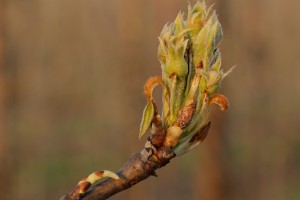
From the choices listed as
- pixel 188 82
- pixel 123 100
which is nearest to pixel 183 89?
pixel 188 82

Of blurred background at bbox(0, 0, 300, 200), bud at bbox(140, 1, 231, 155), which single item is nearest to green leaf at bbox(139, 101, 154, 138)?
bud at bbox(140, 1, 231, 155)

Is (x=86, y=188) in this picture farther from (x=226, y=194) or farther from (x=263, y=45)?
(x=263, y=45)

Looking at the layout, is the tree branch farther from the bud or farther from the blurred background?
the blurred background

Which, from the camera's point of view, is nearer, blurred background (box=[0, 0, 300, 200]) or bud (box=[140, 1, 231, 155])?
bud (box=[140, 1, 231, 155])

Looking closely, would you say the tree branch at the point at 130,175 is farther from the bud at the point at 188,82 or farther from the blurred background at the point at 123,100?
the blurred background at the point at 123,100

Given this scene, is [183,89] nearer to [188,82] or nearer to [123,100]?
[188,82]

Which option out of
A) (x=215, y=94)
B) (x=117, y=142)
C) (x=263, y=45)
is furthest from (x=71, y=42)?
(x=215, y=94)

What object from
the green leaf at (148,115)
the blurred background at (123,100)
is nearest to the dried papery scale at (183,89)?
the green leaf at (148,115)

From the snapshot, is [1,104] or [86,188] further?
[1,104]
